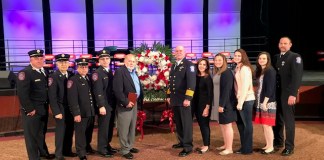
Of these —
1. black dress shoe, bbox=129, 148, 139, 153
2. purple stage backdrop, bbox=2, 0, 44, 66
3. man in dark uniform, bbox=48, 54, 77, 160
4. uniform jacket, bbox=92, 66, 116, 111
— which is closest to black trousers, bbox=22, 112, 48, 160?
man in dark uniform, bbox=48, 54, 77, 160

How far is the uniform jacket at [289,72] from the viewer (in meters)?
4.74

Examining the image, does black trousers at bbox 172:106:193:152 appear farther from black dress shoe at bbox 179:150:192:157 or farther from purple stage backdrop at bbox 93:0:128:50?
purple stage backdrop at bbox 93:0:128:50

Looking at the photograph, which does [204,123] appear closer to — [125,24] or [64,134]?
[64,134]

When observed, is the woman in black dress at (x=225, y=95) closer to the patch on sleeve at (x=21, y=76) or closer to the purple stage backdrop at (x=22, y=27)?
the patch on sleeve at (x=21, y=76)

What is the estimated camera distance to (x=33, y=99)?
14.6ft

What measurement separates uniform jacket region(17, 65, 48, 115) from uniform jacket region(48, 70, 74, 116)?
0.12 metres

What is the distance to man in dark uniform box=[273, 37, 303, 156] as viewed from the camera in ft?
15.6

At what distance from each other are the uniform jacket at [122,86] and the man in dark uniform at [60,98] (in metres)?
0.62

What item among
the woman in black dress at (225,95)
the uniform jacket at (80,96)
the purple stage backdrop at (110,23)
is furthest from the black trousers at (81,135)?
the purple stage backdrop at (110,23)

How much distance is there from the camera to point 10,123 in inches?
260

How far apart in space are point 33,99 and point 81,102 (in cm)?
59

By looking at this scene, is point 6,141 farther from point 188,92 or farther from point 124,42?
point 124,42

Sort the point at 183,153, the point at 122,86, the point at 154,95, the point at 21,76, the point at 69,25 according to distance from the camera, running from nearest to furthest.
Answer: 1. the point at 21,76
2. the point at 122,86
3. the point at 183,153
4. the point at 154,95
5. the point at 69,25

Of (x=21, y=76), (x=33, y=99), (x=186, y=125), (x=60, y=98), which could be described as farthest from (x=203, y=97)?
(x=21, y=76)
